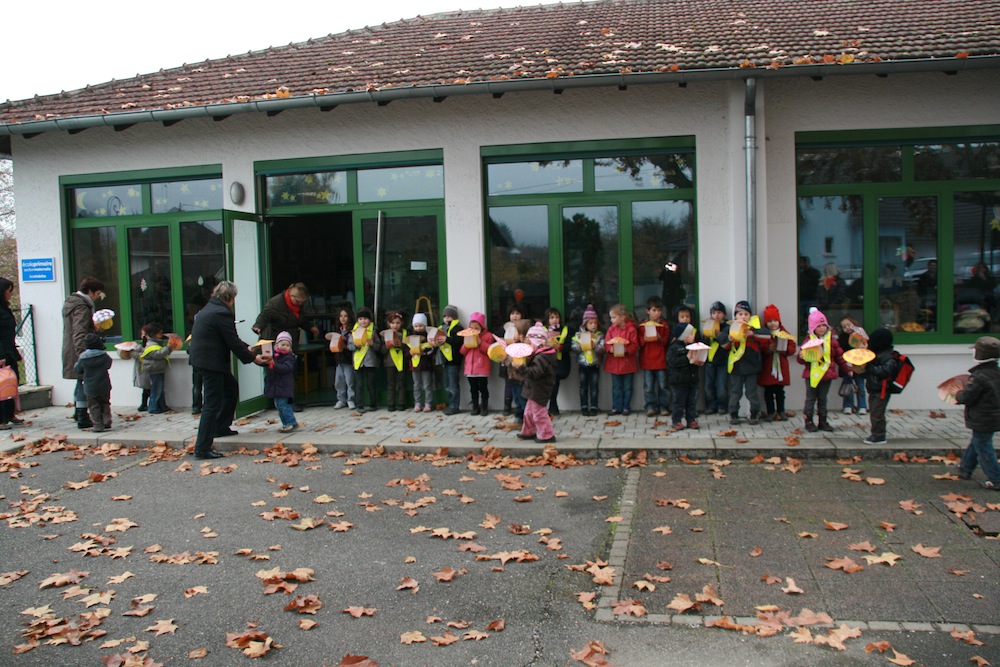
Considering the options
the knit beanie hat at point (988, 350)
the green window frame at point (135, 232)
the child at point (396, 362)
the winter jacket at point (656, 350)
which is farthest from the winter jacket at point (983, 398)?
the green window frame at point (135, 232)

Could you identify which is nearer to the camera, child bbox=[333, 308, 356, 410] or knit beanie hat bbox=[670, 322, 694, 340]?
knit beanie hat bbox=[670, 322, 694, 340]

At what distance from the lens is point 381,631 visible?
4395 millimetres

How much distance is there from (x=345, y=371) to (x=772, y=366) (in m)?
5.38

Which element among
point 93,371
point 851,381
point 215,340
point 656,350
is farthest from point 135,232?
point 851,381

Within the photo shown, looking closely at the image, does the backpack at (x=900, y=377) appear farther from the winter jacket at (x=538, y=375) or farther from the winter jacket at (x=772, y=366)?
the winter jacket at (x=538, y=375)

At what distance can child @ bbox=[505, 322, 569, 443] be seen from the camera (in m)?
8.59

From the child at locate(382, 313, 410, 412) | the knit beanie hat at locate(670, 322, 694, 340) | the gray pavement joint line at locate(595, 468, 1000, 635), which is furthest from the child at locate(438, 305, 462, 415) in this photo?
the gray pavement joint line at locate(595, 468, 1000, 635)

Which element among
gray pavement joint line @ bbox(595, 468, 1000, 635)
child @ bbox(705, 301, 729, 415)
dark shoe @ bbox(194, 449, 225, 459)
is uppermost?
child @ bbox(705, 301, 729, 415)

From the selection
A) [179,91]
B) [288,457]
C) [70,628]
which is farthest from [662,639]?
[179,91]

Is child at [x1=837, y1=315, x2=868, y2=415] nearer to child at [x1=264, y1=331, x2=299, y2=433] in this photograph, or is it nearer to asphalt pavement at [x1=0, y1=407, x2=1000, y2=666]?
asphalt pavement at [x1=0, y1=407, x2=1000, y2=666]

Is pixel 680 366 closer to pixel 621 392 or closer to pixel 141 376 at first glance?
pixel 621 392

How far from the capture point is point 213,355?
878 centimetres

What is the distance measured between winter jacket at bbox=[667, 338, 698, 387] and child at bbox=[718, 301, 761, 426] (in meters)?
0.54

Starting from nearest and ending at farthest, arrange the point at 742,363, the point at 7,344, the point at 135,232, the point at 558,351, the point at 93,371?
1. the point at 742,363
2. the point at 93,371
3. the point at 558,351
4. the point at 7,344
5. the point at 135,232
